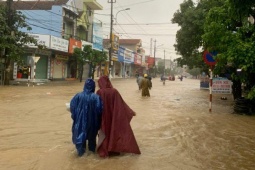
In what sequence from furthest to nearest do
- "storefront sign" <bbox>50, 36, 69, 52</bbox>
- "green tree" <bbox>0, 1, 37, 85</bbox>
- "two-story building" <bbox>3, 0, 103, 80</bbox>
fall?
1. "two-story building" <bbox>3, 0, 103, 80</bbox>
2. "storefront sign" <bbox>50, 36, 69, 52</bbox>
3. "green tree" <bbox>0, 1, 37, 85</bbox>

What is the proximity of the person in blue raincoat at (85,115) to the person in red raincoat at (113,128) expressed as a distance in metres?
0.13

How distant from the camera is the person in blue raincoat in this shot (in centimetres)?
527

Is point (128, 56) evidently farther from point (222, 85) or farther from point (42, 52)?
point (222, 85)

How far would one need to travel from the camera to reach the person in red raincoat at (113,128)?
5.34 metres

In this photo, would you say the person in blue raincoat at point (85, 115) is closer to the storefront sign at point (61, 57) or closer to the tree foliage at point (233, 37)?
the tree foliage at point (233, 37)

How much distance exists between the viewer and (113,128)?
5.32 m

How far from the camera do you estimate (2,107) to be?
11.3 metres

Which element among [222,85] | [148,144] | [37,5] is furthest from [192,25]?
[37,5]

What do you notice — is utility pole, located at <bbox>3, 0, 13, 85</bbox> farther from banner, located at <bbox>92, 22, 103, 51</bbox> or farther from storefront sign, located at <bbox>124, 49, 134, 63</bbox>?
storefront sign, located at <bbox>124, 49, 134, 63</bbox>

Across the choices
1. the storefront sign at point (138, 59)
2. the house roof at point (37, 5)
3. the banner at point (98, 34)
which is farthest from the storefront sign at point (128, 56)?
the house roof at point (37, 5)

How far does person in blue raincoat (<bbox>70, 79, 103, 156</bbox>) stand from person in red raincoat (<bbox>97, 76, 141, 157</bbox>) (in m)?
0.13

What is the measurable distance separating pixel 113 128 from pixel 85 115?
52 centimetres

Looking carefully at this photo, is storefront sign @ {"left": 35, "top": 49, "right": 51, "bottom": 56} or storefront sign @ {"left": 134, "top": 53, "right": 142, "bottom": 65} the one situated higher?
storefront sign @ {"left": 134, "top": 53, "right": 142, "bottom": 65}

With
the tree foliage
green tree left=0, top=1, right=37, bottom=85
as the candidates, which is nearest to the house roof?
green tree left=0, top=1, right=37, bottom=85
